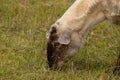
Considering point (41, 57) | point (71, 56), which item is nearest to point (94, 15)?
point (71, 56)

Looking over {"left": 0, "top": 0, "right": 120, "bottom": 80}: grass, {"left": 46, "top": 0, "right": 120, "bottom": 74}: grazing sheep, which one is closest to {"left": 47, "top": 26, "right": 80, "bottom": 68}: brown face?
{"left": 46, "top": 0, "right": 120, "bottom": 74}: grazing sheep

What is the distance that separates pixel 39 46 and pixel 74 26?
4.52 ft

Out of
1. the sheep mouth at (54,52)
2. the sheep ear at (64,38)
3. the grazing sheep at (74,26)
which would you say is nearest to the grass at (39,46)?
the sheep mouth at (54,52)

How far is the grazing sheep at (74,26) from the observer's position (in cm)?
700

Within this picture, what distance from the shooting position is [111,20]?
700cm

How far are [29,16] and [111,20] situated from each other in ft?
10.1

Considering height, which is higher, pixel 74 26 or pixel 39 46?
pixel 74 26

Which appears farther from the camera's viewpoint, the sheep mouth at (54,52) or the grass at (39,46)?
the sheep mouth at (54,52)

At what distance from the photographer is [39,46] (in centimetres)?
831

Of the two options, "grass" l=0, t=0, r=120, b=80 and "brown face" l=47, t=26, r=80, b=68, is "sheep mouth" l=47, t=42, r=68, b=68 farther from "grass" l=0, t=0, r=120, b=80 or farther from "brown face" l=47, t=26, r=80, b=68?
"grass" l=0, t=0, r=120, b=80

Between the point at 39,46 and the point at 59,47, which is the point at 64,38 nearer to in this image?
the point at 59,47

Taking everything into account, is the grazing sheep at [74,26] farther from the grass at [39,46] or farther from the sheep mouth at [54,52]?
the grass at [39,46]

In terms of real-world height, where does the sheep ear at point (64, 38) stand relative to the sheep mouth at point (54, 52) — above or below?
above

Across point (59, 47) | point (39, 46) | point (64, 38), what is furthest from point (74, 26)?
point (39, 46)
